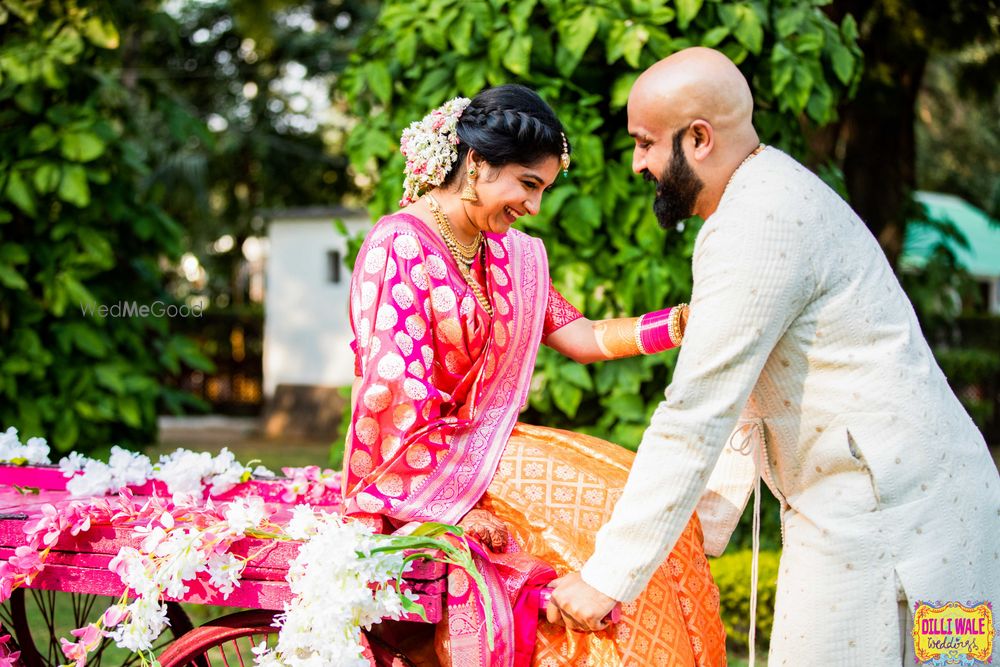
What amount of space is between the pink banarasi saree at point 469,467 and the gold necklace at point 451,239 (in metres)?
0.05

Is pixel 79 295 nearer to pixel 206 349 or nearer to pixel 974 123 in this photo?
pixel 206 349

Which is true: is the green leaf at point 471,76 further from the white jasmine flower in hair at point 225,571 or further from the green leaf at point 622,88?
the white jasmine flower in hair at point 225,571

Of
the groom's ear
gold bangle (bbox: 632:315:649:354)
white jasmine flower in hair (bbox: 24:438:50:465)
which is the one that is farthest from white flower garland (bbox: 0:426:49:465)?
the groom's ear

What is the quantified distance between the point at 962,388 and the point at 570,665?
15474 millimetres

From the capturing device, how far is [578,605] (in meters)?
2.45

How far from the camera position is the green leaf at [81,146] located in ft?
20.8

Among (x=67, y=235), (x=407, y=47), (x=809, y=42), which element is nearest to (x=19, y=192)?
(x=67, y=235)

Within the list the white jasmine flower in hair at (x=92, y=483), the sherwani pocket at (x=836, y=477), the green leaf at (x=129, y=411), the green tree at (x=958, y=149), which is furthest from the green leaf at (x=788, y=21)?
the green tree at (x=958, y=149)

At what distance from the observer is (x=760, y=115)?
190 inches

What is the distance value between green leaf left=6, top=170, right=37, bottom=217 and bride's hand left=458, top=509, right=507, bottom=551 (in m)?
4.44

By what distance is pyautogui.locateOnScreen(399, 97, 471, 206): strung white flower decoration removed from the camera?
2.97 meters

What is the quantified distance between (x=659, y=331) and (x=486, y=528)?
874 millimetres

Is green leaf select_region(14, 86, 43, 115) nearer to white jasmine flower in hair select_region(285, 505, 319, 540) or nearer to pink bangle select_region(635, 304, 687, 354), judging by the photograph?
pink bangle select_region(635, 304, 687, 354)

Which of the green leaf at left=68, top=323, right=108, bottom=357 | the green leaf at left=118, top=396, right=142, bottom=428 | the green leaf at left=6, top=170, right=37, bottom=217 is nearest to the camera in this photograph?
the green leaf at left=6, top=170, right=37, bottom=217
